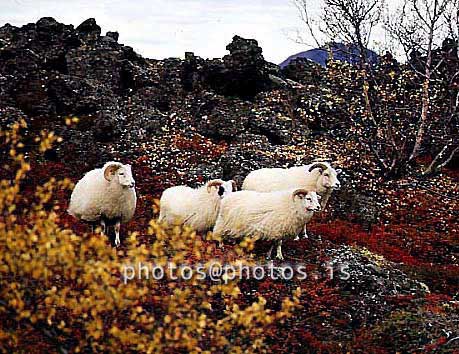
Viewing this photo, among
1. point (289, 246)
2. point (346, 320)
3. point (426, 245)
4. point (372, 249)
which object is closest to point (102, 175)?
point (289, 246)

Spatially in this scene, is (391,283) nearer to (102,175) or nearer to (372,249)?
(372,249)

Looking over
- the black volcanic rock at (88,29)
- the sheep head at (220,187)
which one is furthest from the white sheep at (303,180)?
the black volcanic rock at (88,29)

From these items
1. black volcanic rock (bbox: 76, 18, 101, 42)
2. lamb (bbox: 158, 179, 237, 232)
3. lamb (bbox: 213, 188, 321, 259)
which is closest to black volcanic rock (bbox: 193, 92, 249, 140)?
black volcanic rock (bbox: 76, 18, 101, 42)

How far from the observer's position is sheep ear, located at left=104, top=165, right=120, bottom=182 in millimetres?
14094

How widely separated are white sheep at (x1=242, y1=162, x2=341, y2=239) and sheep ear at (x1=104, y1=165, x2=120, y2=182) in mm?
4789

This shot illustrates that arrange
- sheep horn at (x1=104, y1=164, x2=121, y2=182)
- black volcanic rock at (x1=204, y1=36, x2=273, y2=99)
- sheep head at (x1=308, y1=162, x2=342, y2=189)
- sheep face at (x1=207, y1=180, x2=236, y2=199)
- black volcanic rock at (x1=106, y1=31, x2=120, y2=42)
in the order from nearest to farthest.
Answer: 1. sheep horn at (x1=104, y1=164, x2=121, y2=182)
2. sheep face at (x1=207, y1=180, x2=236, y2=199)
3. sheep head at (x1=308, y1=162, x2=342, y2=189)
4. black volcanic rock at (x1=204, y1=36, x2=273, y2=99)
5. black volcanic rock at (x1=106, y1=31, x2=120, y2=42)

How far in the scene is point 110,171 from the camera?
1418 centimetres

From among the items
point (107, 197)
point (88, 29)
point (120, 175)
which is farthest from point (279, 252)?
point (88, 29)

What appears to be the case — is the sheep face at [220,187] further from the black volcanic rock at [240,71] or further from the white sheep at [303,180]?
the black volcanic rock at [240,71]

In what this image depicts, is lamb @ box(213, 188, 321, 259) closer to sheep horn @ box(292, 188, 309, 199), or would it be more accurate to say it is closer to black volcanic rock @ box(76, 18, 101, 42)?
sheep horn @ box(292, 188, 309, 199)

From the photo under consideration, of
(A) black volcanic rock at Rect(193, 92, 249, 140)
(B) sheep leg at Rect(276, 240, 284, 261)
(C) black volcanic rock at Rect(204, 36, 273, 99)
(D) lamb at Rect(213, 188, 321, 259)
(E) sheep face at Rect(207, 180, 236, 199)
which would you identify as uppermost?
(C) black volcanic rock at Rect(204, 36, 273, 99)

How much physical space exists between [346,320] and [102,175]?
640 centimetres

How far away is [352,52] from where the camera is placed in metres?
25.2

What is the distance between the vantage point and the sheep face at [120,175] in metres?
14.0
